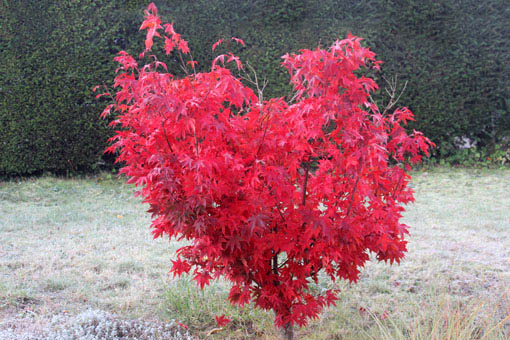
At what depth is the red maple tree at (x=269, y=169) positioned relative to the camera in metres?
2.03

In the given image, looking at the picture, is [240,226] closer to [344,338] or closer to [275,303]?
[275,303]

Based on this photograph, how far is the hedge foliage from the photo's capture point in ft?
22.9

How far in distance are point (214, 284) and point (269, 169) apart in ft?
5.91

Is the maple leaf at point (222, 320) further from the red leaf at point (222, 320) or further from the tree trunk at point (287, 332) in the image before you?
the tree trunk at point (287, 332)

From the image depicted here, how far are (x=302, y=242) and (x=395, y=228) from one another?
0.55 meters

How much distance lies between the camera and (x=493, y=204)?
19.6ft

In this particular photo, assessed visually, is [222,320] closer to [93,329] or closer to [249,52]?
[93,329]

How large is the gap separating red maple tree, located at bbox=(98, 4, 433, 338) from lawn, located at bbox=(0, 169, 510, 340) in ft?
1.92

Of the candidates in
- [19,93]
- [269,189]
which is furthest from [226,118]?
[19,93]

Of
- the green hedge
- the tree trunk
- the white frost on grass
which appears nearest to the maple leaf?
the white frost on grass

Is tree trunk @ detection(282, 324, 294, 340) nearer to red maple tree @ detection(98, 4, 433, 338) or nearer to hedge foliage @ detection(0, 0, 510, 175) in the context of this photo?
red maple tree @ detection(98, 4, 433, 338)

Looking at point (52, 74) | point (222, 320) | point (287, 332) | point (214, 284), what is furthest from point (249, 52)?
point (287, 332)

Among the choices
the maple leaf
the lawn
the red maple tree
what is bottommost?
the lawn

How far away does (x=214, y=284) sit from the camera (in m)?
3.62
